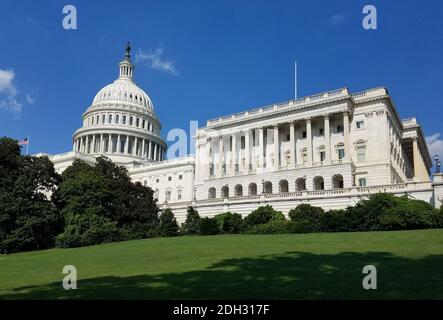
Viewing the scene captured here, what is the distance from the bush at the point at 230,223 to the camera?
56.8 m

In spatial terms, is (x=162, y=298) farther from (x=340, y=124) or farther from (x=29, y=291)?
(x=340, y=124)

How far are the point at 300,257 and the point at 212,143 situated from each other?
63.6 m

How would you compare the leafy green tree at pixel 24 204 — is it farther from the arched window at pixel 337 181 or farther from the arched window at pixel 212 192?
the arched window at pixel 337 181

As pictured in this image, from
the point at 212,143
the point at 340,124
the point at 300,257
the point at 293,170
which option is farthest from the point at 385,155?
the point at 300,257

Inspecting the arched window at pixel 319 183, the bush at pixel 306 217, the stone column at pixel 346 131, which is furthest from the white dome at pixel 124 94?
the bush at pixel 306 217

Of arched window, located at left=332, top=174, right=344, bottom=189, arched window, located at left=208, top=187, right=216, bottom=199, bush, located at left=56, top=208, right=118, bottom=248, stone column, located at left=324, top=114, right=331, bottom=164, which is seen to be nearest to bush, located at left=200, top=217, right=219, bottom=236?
bush, located at left=56, top=208, right=118, bottom=248

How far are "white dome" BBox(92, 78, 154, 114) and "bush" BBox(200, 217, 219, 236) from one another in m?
97.8

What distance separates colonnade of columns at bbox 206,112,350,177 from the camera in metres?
75.2

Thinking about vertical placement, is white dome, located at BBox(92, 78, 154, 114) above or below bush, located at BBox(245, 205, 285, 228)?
above

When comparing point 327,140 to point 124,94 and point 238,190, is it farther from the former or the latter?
point 124,94

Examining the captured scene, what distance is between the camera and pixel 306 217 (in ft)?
176

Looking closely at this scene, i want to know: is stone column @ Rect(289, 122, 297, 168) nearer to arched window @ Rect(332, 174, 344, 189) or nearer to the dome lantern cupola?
arched window @ Rect(332, 174, 344, 189)

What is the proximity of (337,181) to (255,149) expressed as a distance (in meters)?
16.7
